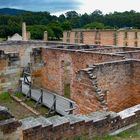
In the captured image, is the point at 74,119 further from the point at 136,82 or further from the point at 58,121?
the point at 136,82

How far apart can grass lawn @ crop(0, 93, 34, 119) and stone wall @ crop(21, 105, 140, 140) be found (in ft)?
26.3

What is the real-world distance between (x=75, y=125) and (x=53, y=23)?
74.9 meters

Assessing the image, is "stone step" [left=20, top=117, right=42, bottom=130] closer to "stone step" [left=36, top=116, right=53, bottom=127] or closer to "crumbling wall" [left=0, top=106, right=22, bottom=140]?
"stone step" [left=36, top=116, right=53, bottom=127]

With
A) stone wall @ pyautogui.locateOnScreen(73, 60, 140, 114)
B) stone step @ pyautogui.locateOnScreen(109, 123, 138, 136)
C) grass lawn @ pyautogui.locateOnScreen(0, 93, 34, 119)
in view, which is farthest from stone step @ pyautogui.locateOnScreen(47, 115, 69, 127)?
grass lawn @ pyautogui.locateOnScreen(0, 93, 34, 119)

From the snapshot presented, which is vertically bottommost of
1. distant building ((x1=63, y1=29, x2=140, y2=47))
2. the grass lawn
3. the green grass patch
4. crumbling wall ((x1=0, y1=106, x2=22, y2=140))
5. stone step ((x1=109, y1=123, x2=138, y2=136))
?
the grass lawn

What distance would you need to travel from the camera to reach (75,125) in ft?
26.4

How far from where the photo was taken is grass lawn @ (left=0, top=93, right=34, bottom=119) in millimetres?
16894

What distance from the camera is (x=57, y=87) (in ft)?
68.6

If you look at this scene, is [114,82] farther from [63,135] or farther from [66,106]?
[63,135]

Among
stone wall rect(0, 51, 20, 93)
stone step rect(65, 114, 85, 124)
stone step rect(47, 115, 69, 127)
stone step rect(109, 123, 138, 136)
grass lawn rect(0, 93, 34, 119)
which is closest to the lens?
stone step rect(47, 115, 69, 127)

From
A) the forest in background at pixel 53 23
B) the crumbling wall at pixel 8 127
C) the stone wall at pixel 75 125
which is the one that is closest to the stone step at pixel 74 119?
the stone wall at pixel 75 125

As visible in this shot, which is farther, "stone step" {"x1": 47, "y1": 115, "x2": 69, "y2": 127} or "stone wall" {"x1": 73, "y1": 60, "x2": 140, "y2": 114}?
"stone wall" {"x1": 73, "y1": 60, "x2": 140, "y2": 114}

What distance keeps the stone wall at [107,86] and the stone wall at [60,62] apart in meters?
2.16

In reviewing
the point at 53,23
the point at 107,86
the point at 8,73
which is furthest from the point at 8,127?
the point at 53,23
